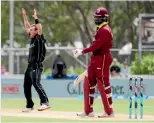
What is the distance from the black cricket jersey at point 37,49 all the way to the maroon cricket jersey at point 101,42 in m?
1.76

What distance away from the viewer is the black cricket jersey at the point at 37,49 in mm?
15922

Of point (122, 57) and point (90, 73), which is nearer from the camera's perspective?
point (90, 73)

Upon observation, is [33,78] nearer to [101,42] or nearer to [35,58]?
[35,58]

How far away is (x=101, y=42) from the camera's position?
47.0ft

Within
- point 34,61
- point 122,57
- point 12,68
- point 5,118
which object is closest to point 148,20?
point 122,57

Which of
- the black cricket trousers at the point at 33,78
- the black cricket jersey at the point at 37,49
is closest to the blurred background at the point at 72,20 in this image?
the black cricket trousers at the point at 33,78

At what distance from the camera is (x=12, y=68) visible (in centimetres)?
2800

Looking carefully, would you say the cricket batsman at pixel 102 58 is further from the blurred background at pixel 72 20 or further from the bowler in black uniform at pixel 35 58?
the blurred background at pixel 72 20

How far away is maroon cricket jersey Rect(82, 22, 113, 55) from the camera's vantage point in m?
14.3

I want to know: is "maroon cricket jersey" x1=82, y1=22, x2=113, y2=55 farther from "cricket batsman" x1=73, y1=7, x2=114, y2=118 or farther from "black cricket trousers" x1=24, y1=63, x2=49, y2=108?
"black cricket trousers" x1=24, y1=63, x2=49, y2=108

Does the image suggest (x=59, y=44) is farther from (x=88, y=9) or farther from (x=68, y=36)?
(x=88, y=9)

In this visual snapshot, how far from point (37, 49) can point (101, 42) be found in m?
2.09

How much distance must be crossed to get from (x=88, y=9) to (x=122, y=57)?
14630 millimetres

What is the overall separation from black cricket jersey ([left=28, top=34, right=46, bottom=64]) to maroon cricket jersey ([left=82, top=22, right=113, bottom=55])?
1.76 meters
